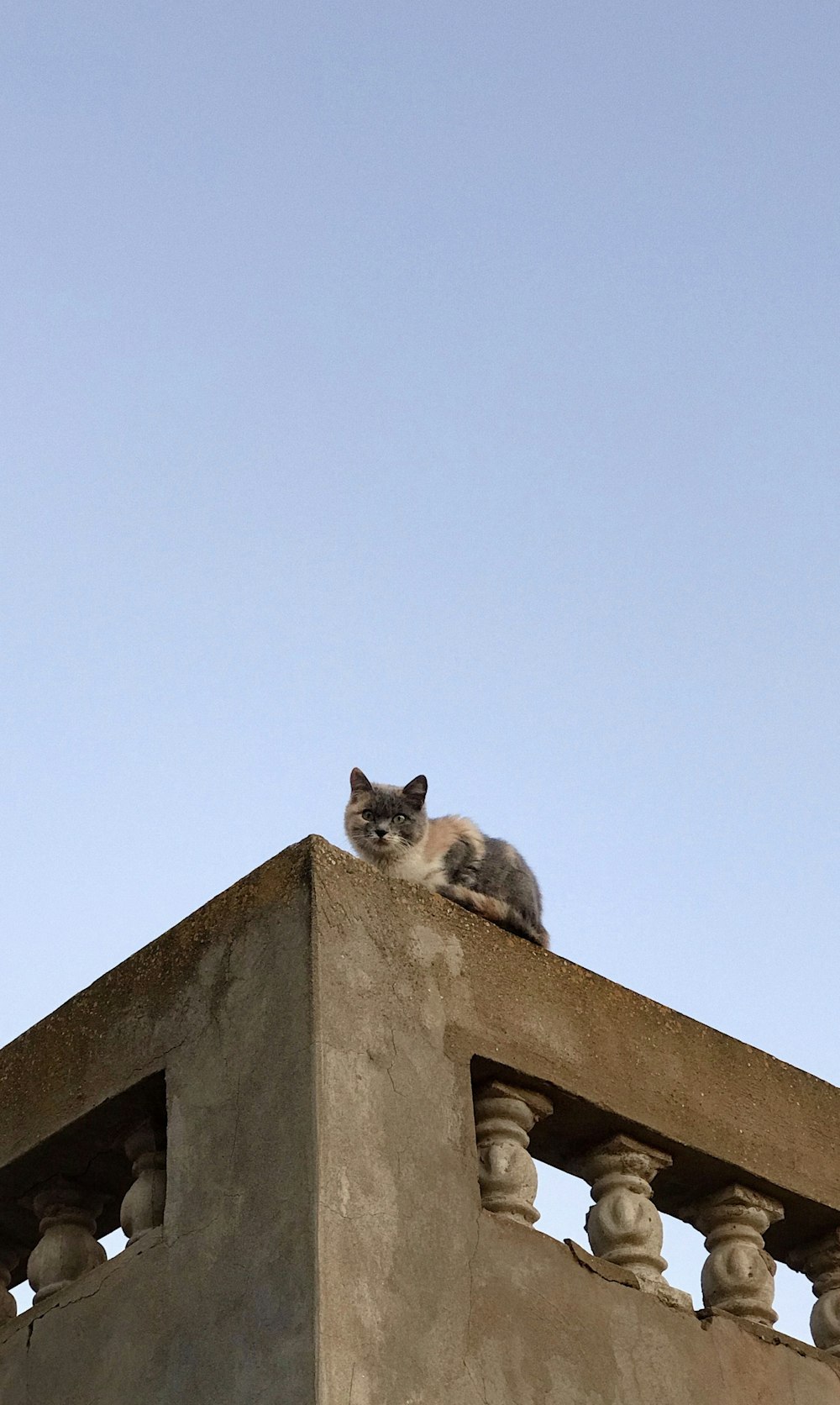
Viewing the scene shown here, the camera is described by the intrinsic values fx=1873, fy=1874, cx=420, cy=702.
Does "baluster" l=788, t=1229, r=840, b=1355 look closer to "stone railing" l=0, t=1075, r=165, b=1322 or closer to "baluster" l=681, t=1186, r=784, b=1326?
"baluster" l=681, t=1186, r=784, b=1326

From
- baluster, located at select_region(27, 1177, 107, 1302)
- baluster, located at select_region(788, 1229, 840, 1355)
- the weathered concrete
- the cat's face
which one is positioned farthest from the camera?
the cat's face

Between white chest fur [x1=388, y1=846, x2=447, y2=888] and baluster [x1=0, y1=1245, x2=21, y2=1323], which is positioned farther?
white chest fur [x1=388, y1=846, x2=447, y2=888]

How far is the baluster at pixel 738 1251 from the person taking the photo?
190 inches

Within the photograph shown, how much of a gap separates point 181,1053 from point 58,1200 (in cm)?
67

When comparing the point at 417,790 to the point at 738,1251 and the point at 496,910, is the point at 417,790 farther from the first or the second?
the point at 738,1251

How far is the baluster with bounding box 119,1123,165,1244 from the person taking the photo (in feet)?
14.7

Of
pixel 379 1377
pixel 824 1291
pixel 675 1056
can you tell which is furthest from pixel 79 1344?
pixel 824 1291

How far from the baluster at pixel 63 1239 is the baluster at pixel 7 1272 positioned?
220 mm

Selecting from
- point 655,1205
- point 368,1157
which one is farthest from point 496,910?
point 368,1157

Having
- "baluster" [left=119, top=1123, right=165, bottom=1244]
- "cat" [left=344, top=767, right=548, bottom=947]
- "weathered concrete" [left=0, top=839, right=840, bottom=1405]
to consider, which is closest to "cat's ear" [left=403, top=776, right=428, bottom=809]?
"cat" [left=344, top=767, right=548, bottom=947]

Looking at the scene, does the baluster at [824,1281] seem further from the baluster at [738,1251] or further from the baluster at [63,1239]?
the baluster at [63,1239]

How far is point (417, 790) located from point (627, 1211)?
3620 mm

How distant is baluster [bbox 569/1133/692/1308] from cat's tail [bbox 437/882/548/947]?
1390mm

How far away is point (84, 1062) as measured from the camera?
484 cm
